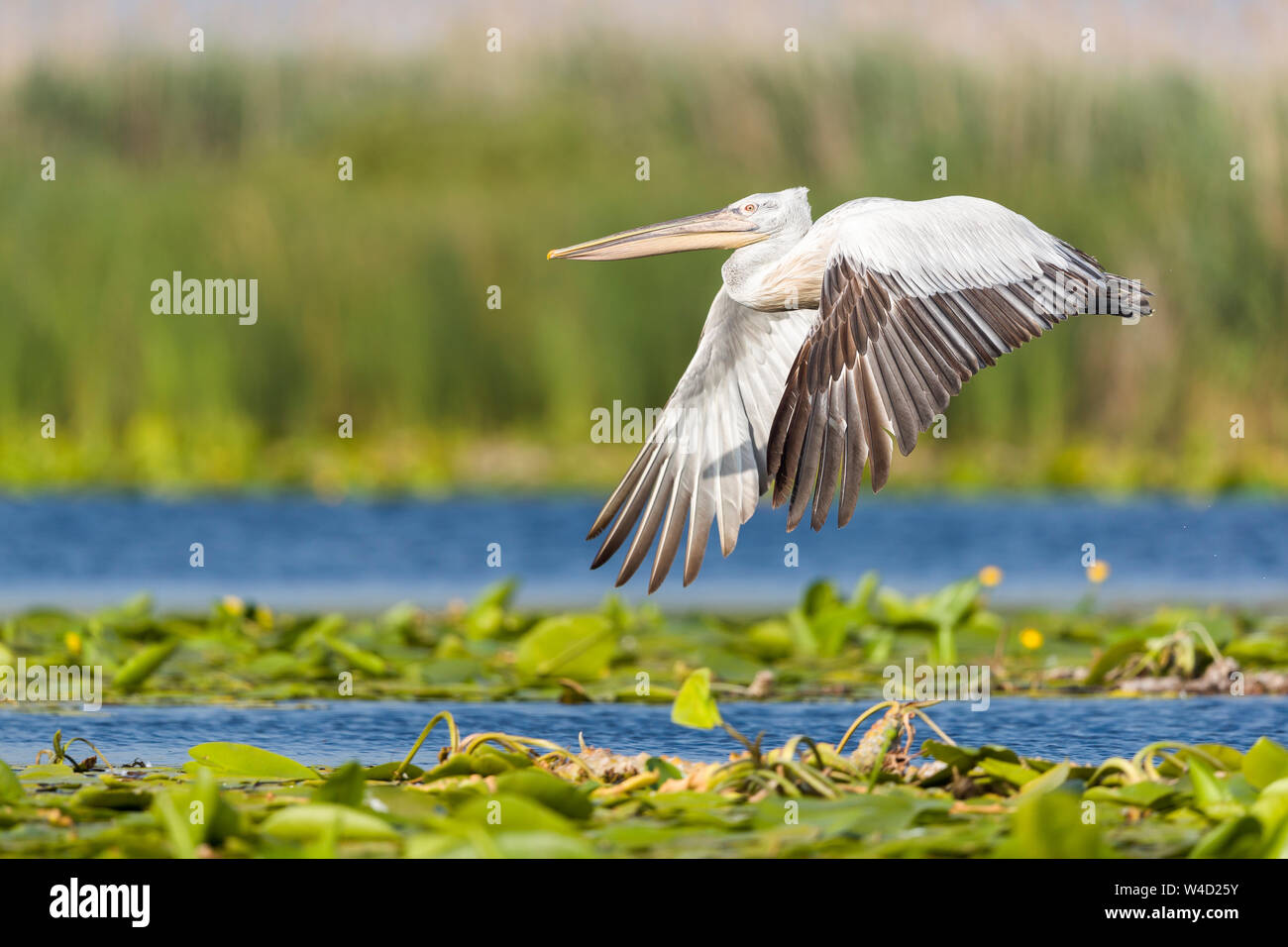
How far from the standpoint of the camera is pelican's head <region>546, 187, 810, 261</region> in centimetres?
729

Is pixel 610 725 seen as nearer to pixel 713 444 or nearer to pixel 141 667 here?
pixel 713 444

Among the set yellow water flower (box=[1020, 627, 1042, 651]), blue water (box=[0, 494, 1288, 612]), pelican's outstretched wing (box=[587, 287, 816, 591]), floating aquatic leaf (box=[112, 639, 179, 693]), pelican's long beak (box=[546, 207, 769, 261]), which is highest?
pelican's long beak (box=[546, 207, 769, 261])

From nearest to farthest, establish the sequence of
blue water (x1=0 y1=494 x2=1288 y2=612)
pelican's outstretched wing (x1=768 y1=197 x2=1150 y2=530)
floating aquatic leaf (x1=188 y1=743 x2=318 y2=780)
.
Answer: floating aquatic leaf (x1=188 y1=743 x2=318 y2=780) < pelican's outstretched wing (x1=768 y1=197 x2=1150 y2=530) < blue water (x1=0 y1=494 x2=1288 y2=612)

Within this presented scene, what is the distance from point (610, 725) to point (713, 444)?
3.98ft

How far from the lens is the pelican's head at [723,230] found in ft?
23.9

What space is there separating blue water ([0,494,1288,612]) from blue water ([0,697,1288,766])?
11.3ft

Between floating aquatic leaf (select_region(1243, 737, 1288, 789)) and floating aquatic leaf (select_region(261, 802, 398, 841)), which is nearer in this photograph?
floating aquatic leaf (select_region(261, 802, 398, 841))

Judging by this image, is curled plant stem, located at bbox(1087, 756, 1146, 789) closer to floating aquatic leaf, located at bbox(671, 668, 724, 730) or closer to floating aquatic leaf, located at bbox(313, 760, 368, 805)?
floating aquatic leaf, located at bbox(671, 668, 724, 730)

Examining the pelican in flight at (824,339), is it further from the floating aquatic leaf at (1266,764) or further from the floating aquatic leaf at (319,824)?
the floating aquatic leaf at (319,824)

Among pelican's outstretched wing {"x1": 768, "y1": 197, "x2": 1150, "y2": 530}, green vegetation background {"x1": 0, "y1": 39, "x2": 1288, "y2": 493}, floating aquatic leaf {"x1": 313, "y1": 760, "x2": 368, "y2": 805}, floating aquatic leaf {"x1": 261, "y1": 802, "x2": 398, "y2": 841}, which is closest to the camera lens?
floating aquatic leaf {"x1": 261, "y1": 802, "x2": 398, "y2": 841}

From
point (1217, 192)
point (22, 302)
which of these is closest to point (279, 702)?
point (22, 302)

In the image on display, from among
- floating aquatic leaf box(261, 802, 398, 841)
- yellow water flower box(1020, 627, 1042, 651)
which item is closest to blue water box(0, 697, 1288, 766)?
yellow water flower box(1020, 627, 1042, 651)

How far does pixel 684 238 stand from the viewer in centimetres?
739

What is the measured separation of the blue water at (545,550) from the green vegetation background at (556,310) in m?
1.23
